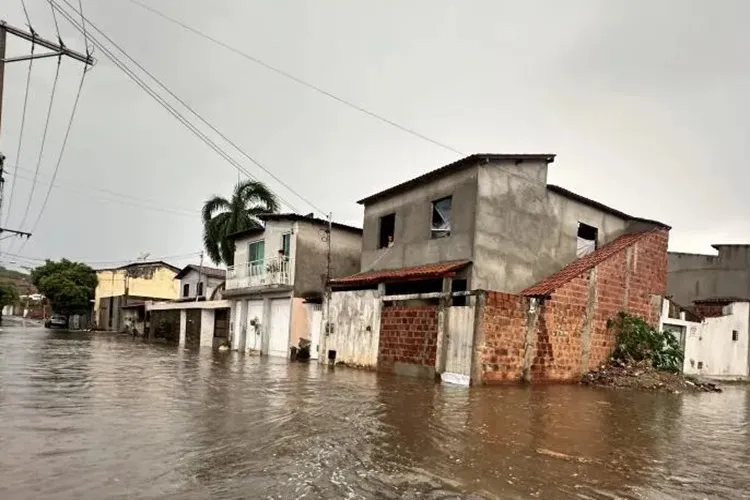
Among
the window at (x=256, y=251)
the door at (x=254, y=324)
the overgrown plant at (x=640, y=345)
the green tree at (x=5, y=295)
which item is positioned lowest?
the green tree at (x=5, y=295)

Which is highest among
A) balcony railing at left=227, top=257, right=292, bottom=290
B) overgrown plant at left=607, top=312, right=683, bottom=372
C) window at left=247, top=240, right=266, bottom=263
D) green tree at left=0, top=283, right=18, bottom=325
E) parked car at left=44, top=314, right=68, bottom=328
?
window at left=247, top=240, right=266, bottom=263

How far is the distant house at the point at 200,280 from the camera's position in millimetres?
41281

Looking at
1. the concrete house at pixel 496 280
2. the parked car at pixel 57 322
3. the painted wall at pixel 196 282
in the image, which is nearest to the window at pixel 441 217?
the concrete house at pixel 496 280

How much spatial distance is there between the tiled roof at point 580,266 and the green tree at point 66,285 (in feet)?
157

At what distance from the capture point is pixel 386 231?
68.6 ft

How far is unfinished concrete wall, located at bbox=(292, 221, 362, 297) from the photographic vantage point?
2427 cm

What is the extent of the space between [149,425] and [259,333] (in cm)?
1968

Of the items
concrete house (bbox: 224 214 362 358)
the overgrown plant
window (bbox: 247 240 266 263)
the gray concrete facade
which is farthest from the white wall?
window (bbox: 247 240 266 263)

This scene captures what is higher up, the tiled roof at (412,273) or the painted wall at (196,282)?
the tiled roof at (412,273)

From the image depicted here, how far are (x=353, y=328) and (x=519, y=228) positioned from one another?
631cm

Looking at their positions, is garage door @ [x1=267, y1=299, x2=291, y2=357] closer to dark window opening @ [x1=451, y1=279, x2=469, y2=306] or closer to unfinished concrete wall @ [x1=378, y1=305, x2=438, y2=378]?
unfinished concrete wall @ [x1=378, y1=305, x2=438, y2=378]

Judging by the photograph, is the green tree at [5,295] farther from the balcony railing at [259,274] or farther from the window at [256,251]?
the window at [256,251]

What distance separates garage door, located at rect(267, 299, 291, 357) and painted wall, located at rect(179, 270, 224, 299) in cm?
1593

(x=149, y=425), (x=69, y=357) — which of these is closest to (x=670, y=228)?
(x=149, y=425)
